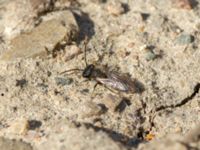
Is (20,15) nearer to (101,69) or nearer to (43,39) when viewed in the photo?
(43,39)

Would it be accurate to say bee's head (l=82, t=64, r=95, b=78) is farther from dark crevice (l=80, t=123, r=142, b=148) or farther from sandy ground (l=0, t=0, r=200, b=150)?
dark crevice (l=80, t=123, r=142, b=148)

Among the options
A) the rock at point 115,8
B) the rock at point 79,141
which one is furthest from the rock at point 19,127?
the rock at point 115,8

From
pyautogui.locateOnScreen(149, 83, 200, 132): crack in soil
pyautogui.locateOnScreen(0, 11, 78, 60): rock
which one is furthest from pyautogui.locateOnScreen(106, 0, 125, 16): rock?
pyautogui.locateOnScreen(149, 83, 200, 132): crack in soil

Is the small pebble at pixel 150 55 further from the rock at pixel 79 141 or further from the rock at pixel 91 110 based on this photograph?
the rock at pixel 79 141

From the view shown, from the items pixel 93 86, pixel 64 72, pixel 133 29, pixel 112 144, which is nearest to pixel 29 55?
pixel 64 72

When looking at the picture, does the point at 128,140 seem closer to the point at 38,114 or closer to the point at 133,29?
the point at 38,114

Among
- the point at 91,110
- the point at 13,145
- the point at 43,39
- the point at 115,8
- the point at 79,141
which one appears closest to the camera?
the point at 79,141

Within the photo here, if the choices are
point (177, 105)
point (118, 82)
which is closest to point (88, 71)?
point (118, 82)
